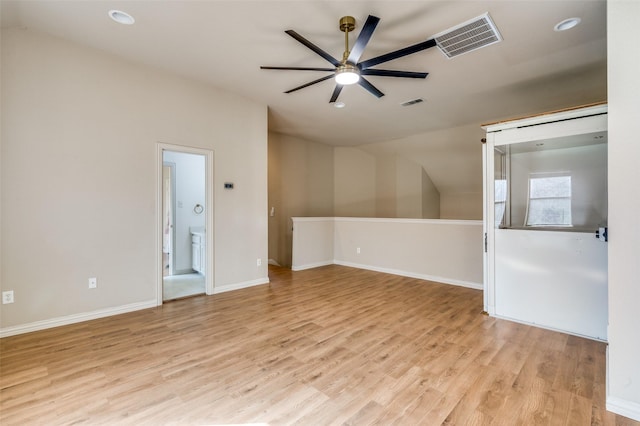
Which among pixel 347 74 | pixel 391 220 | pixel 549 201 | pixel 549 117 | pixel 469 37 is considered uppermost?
pixel 469 37

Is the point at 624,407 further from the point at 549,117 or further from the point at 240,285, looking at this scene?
the point at 240,285

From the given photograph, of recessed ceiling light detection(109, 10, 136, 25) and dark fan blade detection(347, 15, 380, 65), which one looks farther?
recessed ceiling light detection(109, 10, 136, 25)

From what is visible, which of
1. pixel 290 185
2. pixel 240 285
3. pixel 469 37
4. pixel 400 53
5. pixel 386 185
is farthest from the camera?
pixel 386 185

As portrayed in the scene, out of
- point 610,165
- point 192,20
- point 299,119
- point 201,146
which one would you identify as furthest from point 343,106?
point 610,165

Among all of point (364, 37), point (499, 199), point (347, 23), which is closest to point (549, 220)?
point (499, 199)

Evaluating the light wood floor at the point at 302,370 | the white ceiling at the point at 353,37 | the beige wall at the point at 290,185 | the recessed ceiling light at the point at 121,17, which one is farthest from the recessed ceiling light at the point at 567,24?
the beige wall at the point at 290,185

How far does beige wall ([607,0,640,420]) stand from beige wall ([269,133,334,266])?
553 cm

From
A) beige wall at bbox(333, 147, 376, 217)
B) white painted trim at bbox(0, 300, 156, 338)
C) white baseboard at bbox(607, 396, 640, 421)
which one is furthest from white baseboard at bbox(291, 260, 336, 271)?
white baseboard at bbox(607, 396, 640, 421)

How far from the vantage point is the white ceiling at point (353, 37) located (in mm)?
2494

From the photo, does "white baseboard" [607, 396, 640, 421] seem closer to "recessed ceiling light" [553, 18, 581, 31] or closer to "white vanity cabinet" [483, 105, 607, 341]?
"white vanity cabinet" [483, 105, 607, 341]

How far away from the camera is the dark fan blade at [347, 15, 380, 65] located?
2045 millimetres

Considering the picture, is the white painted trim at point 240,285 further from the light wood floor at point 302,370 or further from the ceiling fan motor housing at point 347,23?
the ceiling fan motor housing at point 347,23

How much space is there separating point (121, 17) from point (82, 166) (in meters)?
1.60

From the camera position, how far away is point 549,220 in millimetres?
3463
